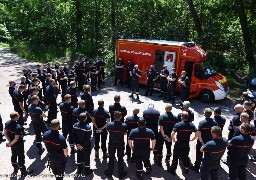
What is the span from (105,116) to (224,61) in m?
14.0

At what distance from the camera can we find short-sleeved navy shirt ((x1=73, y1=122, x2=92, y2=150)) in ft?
25.1

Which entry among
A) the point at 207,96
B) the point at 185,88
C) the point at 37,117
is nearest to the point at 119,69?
the point at 185,88

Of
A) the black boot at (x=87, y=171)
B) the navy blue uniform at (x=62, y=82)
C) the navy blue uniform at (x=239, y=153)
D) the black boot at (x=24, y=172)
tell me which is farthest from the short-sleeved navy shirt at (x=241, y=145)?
the navy blue uniform at (x=62, y=82)

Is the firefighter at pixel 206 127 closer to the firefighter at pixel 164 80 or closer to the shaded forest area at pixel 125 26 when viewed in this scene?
the firefighter at pixel 164 80

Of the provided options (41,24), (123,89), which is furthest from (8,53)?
(123,89)

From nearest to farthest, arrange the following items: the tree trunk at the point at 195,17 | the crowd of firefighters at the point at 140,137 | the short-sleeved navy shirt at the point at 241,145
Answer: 1. the crowd of firefighters at the point at 140,137
2. the short-sleeved navy shirt at the point at 241,145
3. the tree trunk at the point at 195,17

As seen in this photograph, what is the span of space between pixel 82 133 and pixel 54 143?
0.98 m

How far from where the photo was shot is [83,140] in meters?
7.78

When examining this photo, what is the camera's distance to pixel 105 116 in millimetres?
8641

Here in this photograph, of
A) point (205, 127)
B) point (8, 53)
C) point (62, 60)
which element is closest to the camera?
point (205, 127)

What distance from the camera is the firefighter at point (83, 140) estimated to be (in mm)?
7648

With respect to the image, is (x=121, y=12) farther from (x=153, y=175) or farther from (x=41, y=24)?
(x=153, y=175)

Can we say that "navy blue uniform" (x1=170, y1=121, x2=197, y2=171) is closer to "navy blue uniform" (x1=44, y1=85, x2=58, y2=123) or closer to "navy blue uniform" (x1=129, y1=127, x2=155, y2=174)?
"navy blue uniform" (x1=129, y1=127, x2=155, y2=174)

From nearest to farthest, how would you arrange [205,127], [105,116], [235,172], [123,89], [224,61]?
[235,172] < [205,127] < [105,116] < [123,89] < [224,61]
